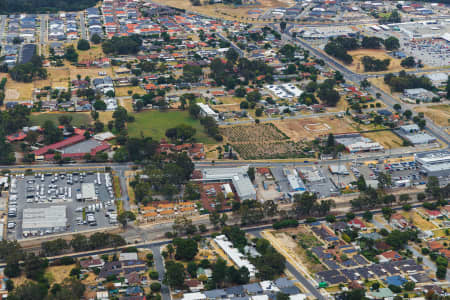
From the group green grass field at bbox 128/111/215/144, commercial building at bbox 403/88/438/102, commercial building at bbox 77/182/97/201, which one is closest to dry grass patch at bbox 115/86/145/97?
green grass field at bbox 128/111/215/144

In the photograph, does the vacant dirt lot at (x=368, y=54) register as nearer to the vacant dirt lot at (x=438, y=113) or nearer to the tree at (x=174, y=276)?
the vacant dirt lot at (x=438, y=113)

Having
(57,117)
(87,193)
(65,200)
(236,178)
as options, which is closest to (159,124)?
(57,117)

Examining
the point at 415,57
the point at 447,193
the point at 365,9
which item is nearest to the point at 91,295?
the point at 447,193

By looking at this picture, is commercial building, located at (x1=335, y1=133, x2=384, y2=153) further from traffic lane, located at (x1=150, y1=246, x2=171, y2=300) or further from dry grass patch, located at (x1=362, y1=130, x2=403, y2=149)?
traffic lane, located at (x1=150, y1=246, x2=171, y2=300)

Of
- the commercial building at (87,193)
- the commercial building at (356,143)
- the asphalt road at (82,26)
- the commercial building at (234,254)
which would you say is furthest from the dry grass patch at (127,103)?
the commercial building at (234,254)

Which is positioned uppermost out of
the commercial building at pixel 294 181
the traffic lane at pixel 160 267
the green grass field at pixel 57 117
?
the green grass field at pixel 57 117
